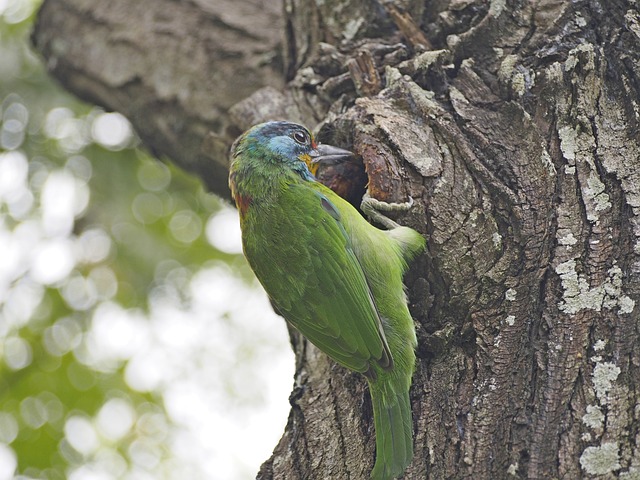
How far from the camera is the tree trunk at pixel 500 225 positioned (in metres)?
2.50

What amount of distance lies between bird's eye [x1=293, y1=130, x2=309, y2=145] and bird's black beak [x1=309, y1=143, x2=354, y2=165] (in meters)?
0.10

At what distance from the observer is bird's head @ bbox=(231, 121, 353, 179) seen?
12.4ft

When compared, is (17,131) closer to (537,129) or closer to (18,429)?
(18,429)

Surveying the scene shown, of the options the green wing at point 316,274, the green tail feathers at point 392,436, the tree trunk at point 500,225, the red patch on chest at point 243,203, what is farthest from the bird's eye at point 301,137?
the green tail feathers at point 392,436

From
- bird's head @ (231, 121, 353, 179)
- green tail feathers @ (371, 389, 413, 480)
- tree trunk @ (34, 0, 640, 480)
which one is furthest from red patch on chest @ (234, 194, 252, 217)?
green tail feathers @ (371, 389, 413, 480)

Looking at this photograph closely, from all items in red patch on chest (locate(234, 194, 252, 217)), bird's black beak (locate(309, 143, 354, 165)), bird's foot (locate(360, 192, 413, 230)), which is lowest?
red patch on chest (locate(234, 194, 252, 217))

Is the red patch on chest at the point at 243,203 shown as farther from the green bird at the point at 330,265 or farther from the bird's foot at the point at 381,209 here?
the bird's foot at the point at 381,209

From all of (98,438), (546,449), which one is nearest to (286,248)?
(546,449)

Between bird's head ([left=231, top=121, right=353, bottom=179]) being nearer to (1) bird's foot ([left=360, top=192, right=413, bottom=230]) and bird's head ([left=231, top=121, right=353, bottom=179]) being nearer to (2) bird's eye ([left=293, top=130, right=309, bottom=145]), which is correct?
(2) bird's eye ([left=293, top=130, right=309, bottom=145])

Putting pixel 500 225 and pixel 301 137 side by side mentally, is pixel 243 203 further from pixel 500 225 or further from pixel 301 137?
pixel 500 225

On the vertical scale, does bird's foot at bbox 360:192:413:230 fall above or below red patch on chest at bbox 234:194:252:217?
above

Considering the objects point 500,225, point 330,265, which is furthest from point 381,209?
point 500,225

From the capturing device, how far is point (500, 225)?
2879 millimetres

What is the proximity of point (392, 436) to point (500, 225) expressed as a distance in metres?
0.88
